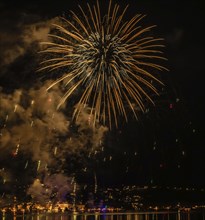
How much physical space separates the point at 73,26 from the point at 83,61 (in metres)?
2.98

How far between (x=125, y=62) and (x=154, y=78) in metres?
2.63

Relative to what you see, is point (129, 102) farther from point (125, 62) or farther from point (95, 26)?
point (95, 26)

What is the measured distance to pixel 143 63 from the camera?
3278cm

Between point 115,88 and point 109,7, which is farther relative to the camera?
point 115,88

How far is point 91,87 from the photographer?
1309 inches

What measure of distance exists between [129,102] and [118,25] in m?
6.09

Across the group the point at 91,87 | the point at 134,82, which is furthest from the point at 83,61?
the point at 134,82

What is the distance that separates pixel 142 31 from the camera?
106 ft

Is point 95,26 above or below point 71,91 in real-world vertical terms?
above

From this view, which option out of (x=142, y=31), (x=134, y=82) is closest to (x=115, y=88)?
Answer: (x=134, y=82)

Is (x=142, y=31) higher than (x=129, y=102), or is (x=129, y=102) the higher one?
(x=142, y=31)

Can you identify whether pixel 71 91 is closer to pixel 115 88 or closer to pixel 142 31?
pixel 115 88

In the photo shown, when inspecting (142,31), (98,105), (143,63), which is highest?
(142,31)

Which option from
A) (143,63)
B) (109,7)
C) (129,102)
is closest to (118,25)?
(109,7)
